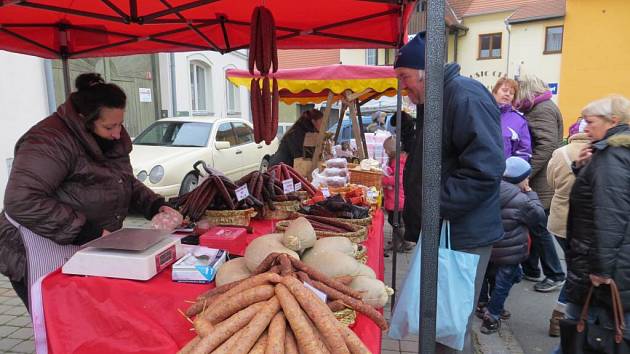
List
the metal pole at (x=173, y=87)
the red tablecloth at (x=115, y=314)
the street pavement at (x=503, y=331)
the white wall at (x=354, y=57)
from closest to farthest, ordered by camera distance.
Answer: the red tablecloth at (x=115, y=314)
the street pavement at (x=503, y=331)
the metal pole at (x=173, y=87)
the white wall at (x=354, y=57)

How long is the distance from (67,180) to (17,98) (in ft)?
20.6

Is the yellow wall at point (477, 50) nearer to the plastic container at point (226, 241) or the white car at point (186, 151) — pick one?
the white car at point (186, 151)

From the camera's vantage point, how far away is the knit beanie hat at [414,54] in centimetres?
229

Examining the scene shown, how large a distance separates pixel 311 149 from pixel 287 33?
7.15ft

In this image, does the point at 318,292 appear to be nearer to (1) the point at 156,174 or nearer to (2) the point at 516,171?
(2) the point at 516,171

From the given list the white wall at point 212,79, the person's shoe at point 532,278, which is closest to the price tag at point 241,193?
the person's shoe at point 532,278

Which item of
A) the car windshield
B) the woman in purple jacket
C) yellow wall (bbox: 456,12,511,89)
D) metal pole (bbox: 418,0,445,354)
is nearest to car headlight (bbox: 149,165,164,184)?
the car windshield

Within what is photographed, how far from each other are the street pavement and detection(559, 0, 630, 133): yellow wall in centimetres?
2134

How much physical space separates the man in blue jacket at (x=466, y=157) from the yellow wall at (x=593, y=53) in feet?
77.0

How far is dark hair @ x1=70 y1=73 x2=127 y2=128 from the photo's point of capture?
2.40m

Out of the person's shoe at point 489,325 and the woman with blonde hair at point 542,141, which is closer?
the person's shoe at point 489,325

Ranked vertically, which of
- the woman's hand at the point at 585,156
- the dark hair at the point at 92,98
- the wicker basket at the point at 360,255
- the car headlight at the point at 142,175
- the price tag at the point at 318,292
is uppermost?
the dark hair at the point at 92,98

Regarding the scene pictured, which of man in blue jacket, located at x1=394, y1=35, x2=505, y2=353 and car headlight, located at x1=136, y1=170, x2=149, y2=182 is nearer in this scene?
man in blue jacket, located at x1=394, y1=35, x2=505, y2=353

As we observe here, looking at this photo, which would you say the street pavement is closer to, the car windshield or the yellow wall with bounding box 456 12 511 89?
the car windshield
